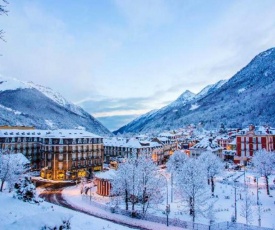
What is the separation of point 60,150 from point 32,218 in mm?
73026

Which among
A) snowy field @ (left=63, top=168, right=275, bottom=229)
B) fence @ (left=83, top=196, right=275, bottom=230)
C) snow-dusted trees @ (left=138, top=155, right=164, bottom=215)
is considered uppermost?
snow-dusted trees @ (left=138, top=155, right=164, bottom=215)

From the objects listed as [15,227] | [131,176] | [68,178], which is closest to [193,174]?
[131,176]

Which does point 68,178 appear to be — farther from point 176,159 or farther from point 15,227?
point 15,227

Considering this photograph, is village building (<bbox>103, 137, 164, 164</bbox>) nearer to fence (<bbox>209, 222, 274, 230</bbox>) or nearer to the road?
the road

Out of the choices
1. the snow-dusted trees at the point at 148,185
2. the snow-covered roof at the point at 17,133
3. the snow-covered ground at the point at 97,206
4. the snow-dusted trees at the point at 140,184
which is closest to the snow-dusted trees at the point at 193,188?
the snow-dusted trees at the point at 148,185

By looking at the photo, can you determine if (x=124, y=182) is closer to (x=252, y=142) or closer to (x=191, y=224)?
(x=191, y=224)

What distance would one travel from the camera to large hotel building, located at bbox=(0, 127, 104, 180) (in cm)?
8800

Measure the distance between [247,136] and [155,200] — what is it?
66395 millimetres

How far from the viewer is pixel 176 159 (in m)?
85.0

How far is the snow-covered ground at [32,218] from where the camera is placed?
18078 millimetres

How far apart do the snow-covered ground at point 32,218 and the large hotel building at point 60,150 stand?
2184 inches

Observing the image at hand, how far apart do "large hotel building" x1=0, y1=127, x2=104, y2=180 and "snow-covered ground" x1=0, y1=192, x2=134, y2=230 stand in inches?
2184

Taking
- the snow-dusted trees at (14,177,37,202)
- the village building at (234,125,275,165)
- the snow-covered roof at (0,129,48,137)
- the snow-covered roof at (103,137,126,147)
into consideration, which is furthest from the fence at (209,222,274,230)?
the snow-covered roof at (103,137,126,147)

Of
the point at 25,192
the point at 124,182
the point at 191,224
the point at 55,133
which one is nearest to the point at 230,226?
the point at 191,224
